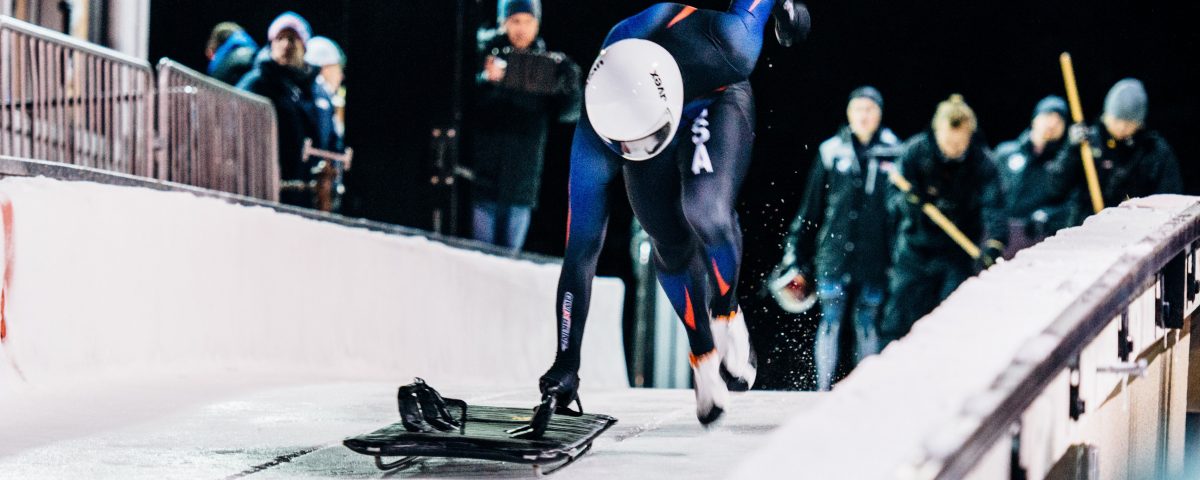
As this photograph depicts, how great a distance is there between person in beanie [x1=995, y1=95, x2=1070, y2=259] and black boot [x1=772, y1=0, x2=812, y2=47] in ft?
21.6

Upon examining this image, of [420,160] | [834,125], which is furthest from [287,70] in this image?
[834,125]

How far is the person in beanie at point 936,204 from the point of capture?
1066 cm

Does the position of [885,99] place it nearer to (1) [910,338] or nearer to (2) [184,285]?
(2) [184,285]

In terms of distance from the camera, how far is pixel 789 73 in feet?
43.4

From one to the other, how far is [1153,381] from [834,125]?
8.75m

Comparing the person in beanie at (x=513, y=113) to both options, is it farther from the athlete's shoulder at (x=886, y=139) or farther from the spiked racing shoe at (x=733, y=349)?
the spiked racing shoe at (x=733, y=349)

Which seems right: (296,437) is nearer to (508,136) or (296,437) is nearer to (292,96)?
(292,96)

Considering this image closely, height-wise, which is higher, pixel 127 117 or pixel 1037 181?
pixel 127 117

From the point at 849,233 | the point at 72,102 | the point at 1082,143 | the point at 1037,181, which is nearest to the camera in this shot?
the point at 72,102

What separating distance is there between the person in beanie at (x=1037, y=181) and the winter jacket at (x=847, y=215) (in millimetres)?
1642

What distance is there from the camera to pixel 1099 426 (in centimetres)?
368

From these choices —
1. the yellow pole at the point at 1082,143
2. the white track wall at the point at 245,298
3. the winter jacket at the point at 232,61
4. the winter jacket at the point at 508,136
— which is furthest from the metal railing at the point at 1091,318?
the winter jacket at the point at 232,61

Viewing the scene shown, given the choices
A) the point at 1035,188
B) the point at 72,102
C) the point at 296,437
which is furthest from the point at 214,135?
the point at 1035,188

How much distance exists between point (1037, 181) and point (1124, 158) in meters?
0.81
